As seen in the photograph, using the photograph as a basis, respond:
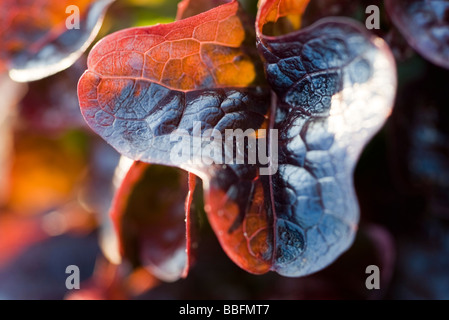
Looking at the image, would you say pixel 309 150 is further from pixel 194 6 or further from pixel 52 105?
pixel 52 105

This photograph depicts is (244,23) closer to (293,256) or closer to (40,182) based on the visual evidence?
(293,256)

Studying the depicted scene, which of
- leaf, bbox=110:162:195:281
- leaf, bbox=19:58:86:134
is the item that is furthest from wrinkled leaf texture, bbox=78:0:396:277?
leaf, bbox=19:58:86:134

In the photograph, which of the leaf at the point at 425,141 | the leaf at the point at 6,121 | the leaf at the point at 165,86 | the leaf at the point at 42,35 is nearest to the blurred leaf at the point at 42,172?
the leaf at the point at 6,121

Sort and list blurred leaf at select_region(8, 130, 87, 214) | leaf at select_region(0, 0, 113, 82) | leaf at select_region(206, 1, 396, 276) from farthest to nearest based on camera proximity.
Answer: blurred leaf at select_region(8, 130, 87, 214) < leaf at select_region(0, 0, 113, 82) < leaf at select_region(206, 1, 396, 276)

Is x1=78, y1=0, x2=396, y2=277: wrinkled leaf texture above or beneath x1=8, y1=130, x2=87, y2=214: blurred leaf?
above

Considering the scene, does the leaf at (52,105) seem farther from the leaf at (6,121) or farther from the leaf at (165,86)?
the leaf at (165,86)

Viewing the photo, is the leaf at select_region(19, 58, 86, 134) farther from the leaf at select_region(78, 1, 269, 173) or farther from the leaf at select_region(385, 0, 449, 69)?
the leaf at select_region(385, 0, 449, 69)
